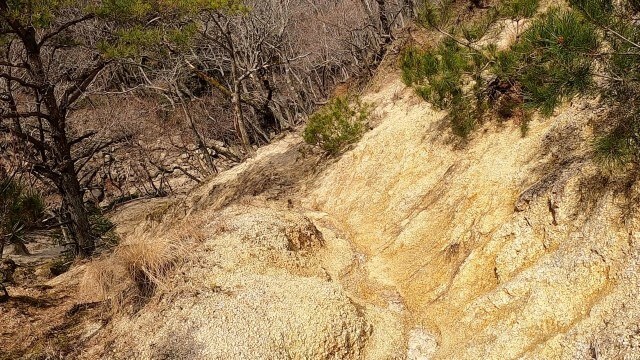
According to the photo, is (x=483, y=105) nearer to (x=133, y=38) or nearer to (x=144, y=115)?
(x=133, y=38)

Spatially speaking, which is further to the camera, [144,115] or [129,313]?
[144,115]

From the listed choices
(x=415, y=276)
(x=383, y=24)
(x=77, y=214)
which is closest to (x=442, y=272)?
(x=415, y=276)

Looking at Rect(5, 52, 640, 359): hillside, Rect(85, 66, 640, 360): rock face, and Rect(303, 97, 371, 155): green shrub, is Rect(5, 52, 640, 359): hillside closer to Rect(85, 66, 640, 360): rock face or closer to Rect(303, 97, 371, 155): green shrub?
Rect(85, 66, 640, 360): rock face

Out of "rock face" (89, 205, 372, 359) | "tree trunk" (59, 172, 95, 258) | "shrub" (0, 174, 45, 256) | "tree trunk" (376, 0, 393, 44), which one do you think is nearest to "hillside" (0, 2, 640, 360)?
"rock face" (89, 205, 372, 359)

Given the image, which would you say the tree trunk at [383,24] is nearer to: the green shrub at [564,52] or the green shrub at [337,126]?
the green shrub at [337,126]

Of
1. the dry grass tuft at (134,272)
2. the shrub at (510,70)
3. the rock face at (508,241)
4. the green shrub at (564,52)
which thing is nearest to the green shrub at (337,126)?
the rock face at (508,241)

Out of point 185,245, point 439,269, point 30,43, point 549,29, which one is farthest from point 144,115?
point 549,29
